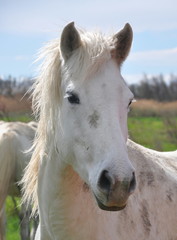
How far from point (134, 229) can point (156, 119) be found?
15.7m

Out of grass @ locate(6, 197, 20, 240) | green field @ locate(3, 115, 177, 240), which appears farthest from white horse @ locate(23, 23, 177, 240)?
green field @ locate(3, 115, 177, 240)

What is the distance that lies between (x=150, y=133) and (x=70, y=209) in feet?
47.9

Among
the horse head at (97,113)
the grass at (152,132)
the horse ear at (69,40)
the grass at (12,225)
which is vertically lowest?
the grass at (152,132)

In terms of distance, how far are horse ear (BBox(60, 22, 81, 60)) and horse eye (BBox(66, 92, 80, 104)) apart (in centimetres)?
31

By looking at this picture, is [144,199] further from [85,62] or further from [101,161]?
[85,62]

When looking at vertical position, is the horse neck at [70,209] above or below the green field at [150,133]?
above

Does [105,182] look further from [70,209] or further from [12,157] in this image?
[12,157]

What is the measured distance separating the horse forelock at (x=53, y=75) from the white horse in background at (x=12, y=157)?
11.5ft

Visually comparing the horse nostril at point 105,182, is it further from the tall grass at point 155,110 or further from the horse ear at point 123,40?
the tall grass at point 155,110

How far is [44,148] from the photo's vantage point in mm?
3334

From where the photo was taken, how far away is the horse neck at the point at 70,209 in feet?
10.3

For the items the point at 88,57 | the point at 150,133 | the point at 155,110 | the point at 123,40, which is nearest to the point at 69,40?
the point at 88,57

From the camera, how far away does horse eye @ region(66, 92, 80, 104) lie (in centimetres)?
291

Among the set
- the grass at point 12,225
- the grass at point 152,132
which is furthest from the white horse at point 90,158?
the grass at point 152,132
